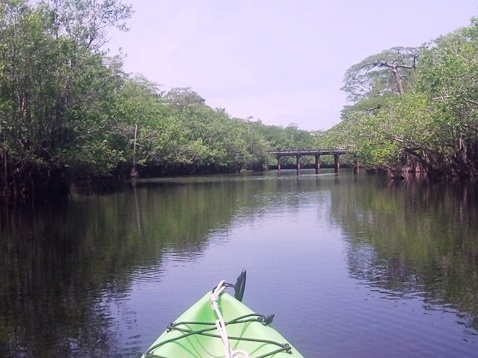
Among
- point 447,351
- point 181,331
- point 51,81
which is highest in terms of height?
point 51,81

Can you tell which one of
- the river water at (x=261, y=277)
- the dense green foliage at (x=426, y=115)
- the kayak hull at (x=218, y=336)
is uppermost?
the dense green foliage at (x=426, y=115)

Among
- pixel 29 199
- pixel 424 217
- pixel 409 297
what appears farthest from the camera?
pixel 29 199

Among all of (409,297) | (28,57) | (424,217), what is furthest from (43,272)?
(28,57)

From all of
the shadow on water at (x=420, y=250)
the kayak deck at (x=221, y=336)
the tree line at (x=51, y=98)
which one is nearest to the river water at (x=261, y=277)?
the shadow on water at (x=420, y=250)

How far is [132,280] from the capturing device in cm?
1169

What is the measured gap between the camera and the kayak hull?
5422 millimetres

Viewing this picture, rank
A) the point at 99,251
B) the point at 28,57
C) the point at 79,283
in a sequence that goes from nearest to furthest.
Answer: the point at 79,283 → the point at 99,251 → the point at 28,57

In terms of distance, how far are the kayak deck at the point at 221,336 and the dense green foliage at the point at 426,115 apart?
69.0 ft

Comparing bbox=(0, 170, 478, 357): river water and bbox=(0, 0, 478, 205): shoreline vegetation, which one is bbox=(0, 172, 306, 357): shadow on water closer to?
bbox=(0, 170, 478, 357): river water

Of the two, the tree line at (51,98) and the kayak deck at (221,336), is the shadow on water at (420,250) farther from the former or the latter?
the tree line at (51,98)

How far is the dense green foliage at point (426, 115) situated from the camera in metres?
26.5

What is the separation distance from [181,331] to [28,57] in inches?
868

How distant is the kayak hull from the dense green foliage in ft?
69.0

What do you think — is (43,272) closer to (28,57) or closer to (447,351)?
(447,351)
